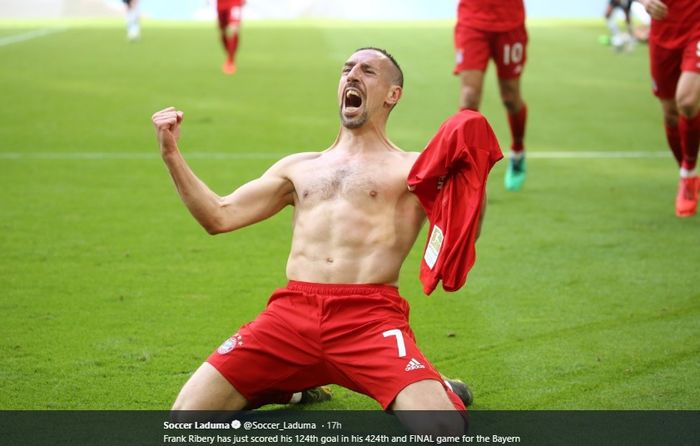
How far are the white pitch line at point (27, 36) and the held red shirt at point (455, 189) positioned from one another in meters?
21.3

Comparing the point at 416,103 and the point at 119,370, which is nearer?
the point at 119,370

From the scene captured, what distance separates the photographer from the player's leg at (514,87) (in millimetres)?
10258

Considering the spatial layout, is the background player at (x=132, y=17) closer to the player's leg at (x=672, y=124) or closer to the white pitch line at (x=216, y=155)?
the white pitch line at (x=216, y=155)

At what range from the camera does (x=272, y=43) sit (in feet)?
86.7

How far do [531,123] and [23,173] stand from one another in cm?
673

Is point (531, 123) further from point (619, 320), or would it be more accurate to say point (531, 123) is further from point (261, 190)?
point (261, 190)

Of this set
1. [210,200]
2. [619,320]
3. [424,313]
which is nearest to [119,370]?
[210,200]

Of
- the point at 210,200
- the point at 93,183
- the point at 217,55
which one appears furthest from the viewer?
the point at 217,55

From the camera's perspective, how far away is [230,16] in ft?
66.0

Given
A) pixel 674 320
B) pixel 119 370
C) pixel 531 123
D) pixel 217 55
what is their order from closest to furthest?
pixel 119 370
pixel 674 320
pixel 531 123
pixel 217 55

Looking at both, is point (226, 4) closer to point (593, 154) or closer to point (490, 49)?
point (593, 154)

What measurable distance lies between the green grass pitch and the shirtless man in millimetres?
575

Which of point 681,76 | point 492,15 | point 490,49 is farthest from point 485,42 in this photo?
point 681,76

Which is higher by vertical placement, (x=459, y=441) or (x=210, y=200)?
(x=210, y=200)
